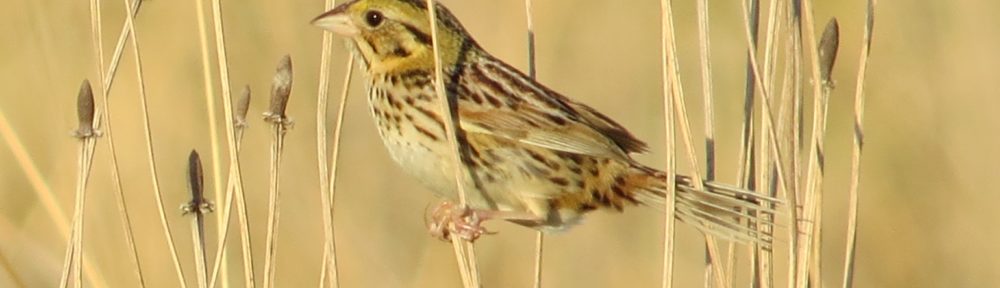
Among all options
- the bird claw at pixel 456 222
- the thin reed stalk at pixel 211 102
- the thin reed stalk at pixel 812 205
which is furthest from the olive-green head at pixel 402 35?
the thin reed stalk at pixel 812 205

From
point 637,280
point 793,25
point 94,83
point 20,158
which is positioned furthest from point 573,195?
point 94,83

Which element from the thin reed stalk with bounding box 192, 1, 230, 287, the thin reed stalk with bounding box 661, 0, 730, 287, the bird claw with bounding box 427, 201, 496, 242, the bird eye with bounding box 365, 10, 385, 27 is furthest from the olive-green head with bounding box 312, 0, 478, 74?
the thin reed stalk with bounding box 661, 0, 730, 287

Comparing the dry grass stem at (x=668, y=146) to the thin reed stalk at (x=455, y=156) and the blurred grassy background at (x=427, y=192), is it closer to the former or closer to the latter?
the thin reed stalk at (x=455, y=156)

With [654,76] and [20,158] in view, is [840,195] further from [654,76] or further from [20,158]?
[20,158]

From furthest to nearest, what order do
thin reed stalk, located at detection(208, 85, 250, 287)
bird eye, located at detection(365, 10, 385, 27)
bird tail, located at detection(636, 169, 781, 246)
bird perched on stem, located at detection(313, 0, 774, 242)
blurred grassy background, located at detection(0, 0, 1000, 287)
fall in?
blurred grassy background, located at detection(0, 0, 1000, 287) < bird eye, located at detection(365, 10, 385, 27) < bird perched on stem, located at detection(313, 0, 774, 242) < bird tail, located at detection(636, 169, 781, 246) < thin reed stalk, located at detection(208, 85, 250, 287)

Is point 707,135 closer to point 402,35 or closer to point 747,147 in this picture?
point 747,147

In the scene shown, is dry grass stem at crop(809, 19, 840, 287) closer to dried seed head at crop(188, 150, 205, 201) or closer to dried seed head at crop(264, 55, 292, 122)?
dried seed head at crop(264, 55, 292, 122)
